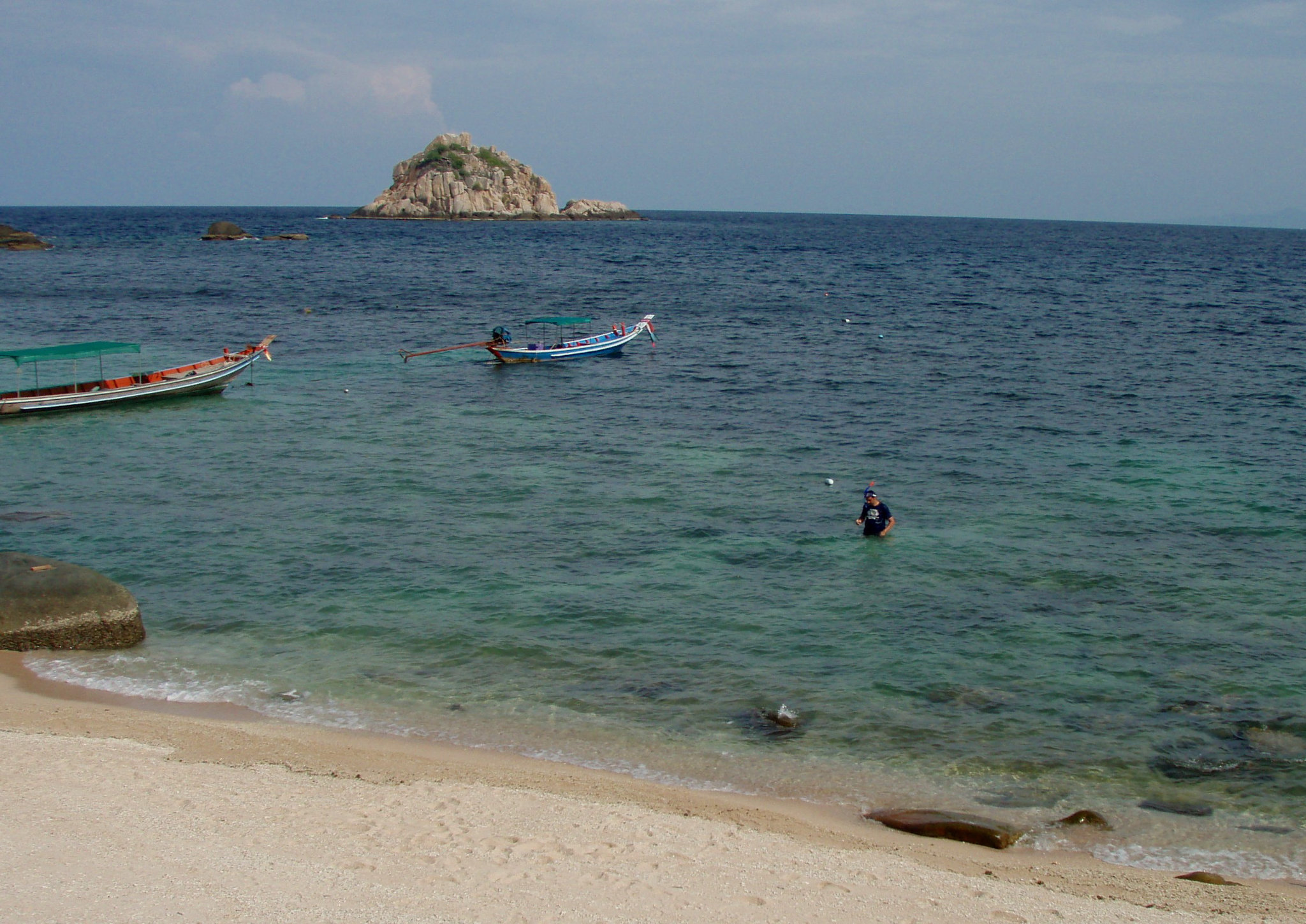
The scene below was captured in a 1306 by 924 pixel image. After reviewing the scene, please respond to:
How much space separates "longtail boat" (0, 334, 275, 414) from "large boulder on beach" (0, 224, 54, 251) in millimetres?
78331

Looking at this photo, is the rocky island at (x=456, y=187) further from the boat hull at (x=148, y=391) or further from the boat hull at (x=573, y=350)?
the boat hull at (x=148, y=391)

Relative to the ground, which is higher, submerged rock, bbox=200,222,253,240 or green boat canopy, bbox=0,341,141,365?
submerged rock, bbox=200,222,253,240

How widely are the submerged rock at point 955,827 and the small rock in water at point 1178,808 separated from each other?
2.00 meters

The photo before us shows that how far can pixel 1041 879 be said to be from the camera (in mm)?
10812

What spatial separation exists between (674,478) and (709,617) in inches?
355

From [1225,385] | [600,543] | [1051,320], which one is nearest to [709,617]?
[600,543]

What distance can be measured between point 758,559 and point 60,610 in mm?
12795

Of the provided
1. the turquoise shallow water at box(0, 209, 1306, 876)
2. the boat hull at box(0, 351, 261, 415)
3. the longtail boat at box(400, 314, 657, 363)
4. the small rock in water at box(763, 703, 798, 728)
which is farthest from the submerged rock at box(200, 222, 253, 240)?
the small rock in water at box(763, 703, 798, 728)

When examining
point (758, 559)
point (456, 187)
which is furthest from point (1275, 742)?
point (456, 187)

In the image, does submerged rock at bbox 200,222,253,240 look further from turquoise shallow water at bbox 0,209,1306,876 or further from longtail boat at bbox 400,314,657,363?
longtail boat at bbox 400,314,657,363

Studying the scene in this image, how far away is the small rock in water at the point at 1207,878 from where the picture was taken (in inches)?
428

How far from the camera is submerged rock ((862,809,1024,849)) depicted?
460 inches

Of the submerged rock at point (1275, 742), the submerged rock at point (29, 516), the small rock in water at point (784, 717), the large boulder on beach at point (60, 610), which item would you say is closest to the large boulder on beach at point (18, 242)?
the submerged rock at point (29, 516)

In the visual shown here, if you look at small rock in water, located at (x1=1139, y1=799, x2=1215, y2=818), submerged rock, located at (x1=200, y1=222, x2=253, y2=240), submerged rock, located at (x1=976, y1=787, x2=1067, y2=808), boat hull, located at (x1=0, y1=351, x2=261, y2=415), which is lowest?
submerged rock, located at (x1=976, y1=787, x2=1067, y2=808)
